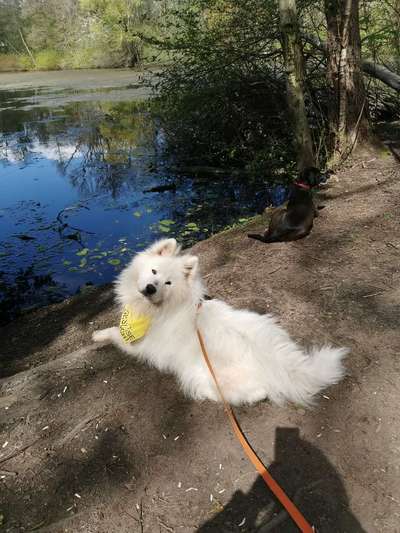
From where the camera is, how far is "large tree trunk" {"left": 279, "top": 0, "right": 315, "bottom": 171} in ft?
23.8

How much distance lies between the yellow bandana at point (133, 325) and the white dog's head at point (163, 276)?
0.43 ft

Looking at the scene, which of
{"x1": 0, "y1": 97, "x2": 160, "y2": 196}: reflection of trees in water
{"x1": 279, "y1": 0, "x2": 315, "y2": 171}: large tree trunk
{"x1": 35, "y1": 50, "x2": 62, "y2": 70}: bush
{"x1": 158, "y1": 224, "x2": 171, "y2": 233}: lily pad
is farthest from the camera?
{"x1": 35, "y1": 50, "x2": 62, "y2": 70}: bush

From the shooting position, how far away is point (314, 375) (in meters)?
3.30

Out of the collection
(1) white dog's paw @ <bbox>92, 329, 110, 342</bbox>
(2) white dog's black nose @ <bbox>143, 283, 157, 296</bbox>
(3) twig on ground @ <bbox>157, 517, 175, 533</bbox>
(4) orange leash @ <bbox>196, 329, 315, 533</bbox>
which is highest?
(2) white dog's black nose @ <bbox>143, 283, 157, 296</bbox>

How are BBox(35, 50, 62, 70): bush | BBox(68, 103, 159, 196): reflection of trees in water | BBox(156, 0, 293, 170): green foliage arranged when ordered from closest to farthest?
BBox(156, 0, 293, 170): green foliage < BBox(68, 103, 159, 196): reflection of trees in water < BBox(35, 50, 62, 70): bush

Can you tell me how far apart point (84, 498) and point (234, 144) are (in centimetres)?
1170

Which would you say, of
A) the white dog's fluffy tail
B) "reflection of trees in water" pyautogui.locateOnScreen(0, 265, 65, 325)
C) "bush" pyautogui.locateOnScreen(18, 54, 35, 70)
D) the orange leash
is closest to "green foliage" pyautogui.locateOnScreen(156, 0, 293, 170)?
"reflection of trees in water" pyautogui.locateOnScreen(0, 265, 65, 325)

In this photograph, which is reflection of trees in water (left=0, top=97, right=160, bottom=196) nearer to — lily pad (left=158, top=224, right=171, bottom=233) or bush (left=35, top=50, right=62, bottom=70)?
lily pad (left=158, top=224, right=171, bottom=233)

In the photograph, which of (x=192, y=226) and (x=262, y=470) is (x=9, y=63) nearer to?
(x=192, y=226)

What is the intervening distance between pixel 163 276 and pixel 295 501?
195 centimetres

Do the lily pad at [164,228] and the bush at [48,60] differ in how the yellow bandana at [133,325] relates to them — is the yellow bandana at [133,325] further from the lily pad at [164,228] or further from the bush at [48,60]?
the bush at [48,60]

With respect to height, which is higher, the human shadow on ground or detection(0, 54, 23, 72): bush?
detection(0, 54, 23, 72): bush

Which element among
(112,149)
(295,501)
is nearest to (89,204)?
(112,149)

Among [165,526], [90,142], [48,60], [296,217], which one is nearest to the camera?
[165,526]
